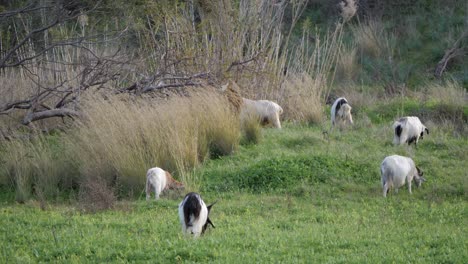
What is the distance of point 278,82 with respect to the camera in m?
17.7

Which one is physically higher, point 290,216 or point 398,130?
point 290,216

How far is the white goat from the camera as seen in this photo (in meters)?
15.7

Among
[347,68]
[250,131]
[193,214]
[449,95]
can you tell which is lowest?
[347,68]

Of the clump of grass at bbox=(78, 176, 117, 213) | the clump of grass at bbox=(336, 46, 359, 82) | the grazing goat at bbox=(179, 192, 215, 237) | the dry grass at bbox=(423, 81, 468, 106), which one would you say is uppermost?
the grazing goat at bbox=(179, 192, 215, 237)

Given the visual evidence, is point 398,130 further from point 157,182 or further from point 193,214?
point 193,214

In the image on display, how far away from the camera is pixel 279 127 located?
53.4ft

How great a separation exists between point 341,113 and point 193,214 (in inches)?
324

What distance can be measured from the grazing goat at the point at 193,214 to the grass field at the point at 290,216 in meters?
0.12

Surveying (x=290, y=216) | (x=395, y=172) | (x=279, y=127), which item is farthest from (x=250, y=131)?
(x=290, y=216)

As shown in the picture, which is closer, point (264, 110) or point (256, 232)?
point (256, 232)

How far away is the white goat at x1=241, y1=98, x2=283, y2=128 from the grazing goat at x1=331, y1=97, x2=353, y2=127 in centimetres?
109

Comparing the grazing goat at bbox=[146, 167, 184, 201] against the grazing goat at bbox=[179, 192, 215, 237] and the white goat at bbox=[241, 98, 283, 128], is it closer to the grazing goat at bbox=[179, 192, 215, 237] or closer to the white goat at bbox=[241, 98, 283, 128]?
the grazing goat at bbox=[179, 192, 215, 237]

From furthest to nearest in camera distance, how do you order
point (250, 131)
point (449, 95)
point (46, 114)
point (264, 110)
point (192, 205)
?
point (449, 95) → point (264, 110) → point (250, 131) → point (46, 114) → point (192, 205)

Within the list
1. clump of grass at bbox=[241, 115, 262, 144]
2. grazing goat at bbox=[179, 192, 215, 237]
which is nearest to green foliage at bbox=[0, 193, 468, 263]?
grazing goat at bbox=[179, 192, 215, 237]
